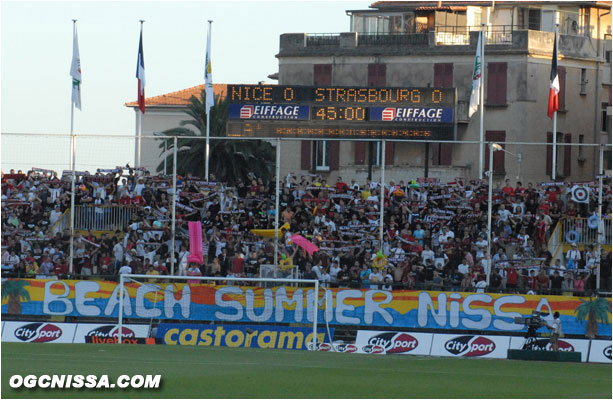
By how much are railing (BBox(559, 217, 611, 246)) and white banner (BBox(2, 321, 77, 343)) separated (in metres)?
14.0

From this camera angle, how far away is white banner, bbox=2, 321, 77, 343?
30.3m

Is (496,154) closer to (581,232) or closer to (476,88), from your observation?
(476,88)

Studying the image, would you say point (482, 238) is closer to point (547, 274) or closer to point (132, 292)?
point (547, 274)

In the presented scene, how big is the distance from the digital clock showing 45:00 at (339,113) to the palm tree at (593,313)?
14.0 m

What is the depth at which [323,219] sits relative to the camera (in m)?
37.0

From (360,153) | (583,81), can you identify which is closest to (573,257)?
(360,153)

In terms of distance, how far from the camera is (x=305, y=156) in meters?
59.1

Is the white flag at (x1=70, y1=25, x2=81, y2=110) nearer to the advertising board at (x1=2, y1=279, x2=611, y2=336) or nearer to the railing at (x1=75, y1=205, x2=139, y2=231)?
the railing at (x1=75, y1=205, x2=139, y2=231)

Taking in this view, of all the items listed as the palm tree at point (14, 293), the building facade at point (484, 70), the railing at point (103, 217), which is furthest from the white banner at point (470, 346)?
the building facade at point (484, 70)

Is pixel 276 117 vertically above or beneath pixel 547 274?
above

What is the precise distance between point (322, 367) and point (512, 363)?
500cm

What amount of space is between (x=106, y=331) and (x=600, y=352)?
11770 millimetres

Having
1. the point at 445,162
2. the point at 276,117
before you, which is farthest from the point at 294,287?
the point at 445,162

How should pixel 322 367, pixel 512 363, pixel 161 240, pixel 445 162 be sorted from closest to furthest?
pixel 322 367, pixel 512 363, pixel 161 240, pixel 445 162
